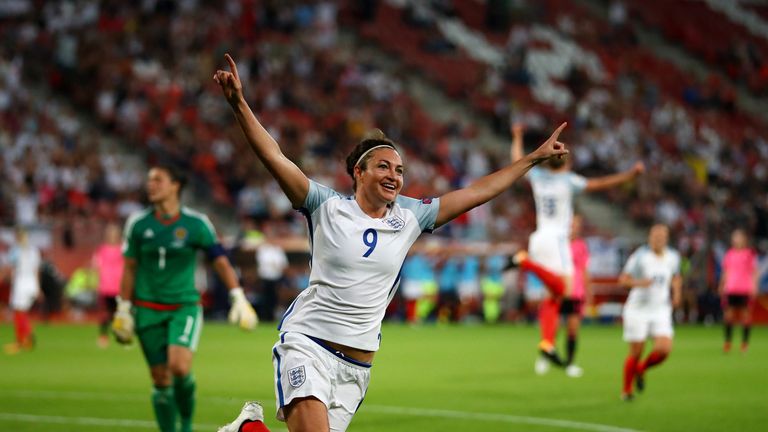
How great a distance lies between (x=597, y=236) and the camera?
34.0 metres

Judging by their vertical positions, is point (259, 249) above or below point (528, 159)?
above

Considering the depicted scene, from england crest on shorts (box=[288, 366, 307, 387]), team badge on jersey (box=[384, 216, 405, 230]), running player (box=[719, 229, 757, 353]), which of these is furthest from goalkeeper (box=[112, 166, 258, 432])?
running player (box=[719, 229, 757, 353])

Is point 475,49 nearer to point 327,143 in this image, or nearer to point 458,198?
point 327,143

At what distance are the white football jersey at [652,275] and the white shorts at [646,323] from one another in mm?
101

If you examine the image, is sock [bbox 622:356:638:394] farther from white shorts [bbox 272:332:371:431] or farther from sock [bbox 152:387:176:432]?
white shorts [bbox 272:332:371:431]

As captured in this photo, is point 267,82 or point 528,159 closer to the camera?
point 528,159

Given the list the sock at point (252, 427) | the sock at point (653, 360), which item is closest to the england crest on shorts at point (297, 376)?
the sock at point (252, 427)

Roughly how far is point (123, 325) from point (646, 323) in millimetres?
6735

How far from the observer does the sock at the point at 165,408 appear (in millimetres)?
10023

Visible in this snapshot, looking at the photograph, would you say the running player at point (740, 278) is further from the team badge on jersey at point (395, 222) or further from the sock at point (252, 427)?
the sock at point (252, 427)

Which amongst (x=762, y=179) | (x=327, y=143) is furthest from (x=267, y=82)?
(x=762, y=179)

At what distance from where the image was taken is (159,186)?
34.9 feet

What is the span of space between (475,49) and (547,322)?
29.5 meters

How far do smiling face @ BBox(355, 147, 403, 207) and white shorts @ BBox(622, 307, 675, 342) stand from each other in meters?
7.72
